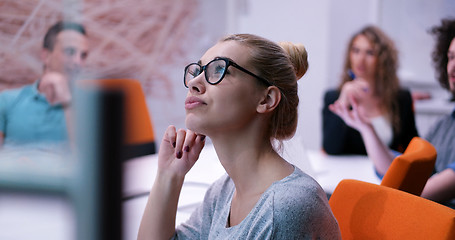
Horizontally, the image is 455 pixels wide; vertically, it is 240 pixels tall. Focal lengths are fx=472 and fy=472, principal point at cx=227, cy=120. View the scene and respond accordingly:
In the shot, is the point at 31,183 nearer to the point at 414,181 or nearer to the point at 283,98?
the point at 283,98

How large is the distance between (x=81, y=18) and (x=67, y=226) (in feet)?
11.7

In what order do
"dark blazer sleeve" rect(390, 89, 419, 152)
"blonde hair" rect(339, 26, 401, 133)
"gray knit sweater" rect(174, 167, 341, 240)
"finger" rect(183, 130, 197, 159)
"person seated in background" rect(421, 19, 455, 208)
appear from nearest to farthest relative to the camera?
"gray knit sweater" rect(174, 167, 341, 240) < "finger" rect(183, 130, 197, 159) < "person seated in background" rect(421, 19, 455, 208) < "dark blazer sleeve" rect(390, 89, 419, 152) < "blonde hair" rect(339, 26, 401, 133)

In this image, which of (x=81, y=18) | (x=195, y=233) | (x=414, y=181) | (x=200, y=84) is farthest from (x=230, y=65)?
(x=81, y=18)

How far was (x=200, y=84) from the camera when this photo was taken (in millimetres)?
963

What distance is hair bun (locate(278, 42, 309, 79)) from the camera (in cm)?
104

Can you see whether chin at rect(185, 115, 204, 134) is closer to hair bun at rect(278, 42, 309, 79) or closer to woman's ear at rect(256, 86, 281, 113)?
woman's ear at rect(256, 86, 281, 113)

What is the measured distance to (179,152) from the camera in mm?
1093

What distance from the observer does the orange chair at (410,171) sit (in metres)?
1.26

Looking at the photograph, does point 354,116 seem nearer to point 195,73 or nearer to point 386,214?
point 386,214

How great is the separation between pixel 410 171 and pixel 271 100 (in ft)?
1.72

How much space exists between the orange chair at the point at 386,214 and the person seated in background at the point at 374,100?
48.9 inches

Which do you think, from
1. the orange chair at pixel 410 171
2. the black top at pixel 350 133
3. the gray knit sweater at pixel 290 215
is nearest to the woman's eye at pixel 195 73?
the gray knit sweater at pixel 290 215

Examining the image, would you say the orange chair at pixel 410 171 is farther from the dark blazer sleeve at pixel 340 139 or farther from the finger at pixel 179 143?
the dark blazer sleeve at pixel 340 139

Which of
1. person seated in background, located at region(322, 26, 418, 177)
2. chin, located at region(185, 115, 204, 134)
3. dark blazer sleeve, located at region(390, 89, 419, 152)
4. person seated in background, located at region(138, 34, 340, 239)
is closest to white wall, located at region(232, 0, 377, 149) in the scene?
person seated in background, located at region(322, 26, 418, 177)
